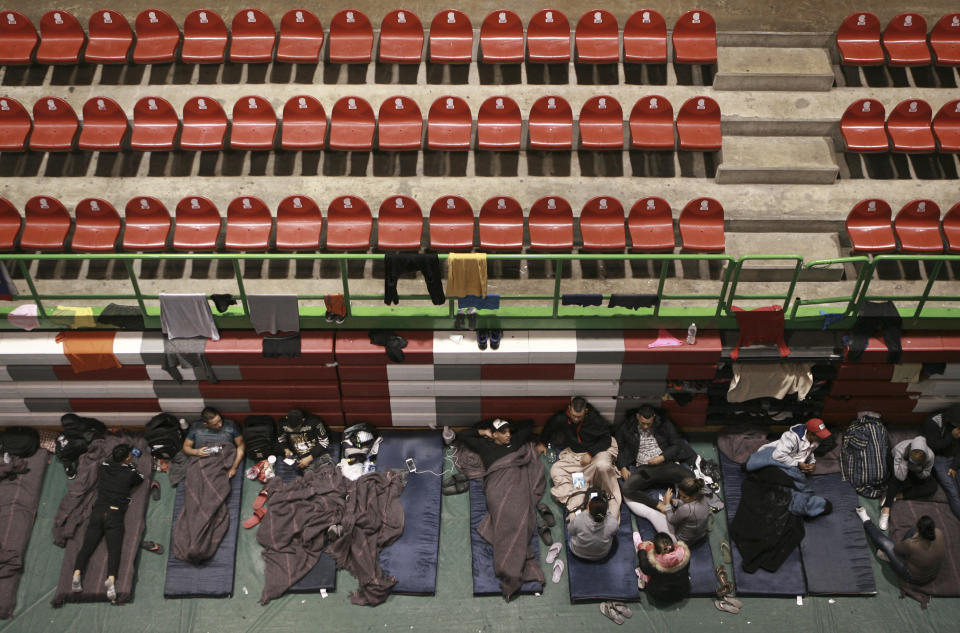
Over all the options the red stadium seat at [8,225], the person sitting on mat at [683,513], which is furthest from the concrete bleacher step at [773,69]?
the red stadium seat at [8,225]

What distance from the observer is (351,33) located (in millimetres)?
11750

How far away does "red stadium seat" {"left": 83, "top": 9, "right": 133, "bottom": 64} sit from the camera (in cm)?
1185

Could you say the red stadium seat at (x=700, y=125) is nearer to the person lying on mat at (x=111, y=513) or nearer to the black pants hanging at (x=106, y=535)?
the person lying on mat at (x=111, y=513)

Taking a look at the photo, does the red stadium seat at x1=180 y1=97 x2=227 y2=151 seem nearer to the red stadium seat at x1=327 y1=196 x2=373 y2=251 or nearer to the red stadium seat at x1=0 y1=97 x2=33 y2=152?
the red stadium seat at x1=327 y1=196 x2=373 y2=251

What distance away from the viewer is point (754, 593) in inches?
375

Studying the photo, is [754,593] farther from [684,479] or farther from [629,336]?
[629,336]

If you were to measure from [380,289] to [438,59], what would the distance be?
3430 millimetres

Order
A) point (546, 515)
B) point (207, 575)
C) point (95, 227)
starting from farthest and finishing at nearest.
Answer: point (95, 227) < point (546, 515) < point (207, 575)

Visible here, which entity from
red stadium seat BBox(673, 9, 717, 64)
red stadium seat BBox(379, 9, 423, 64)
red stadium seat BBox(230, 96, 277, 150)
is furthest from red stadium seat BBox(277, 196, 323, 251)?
red stadium seat BBox(673, 9, 717, 64)

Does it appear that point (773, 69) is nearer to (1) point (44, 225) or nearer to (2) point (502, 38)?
(2) point (502, 38)

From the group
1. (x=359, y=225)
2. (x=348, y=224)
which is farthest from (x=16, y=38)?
(x=359, y=225)

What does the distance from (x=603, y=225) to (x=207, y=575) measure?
6.19m

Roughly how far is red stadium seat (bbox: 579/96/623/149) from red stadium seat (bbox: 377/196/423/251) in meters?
2.35

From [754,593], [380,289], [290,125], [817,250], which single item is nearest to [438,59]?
[290,125]
